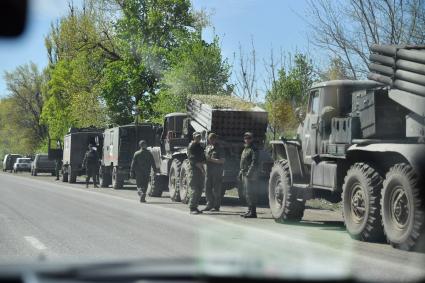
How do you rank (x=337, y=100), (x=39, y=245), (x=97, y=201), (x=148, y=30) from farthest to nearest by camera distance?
(x=148, y=30) < (x=97, y=201) < (x=337, y=100) < (x=39, y=245)

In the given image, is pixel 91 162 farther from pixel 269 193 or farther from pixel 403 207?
pixel 403 207

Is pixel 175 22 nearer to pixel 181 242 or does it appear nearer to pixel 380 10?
pixel 380 10

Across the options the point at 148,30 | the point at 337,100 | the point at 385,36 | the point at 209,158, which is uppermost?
the point at 148,30

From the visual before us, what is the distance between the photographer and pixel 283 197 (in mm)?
13422

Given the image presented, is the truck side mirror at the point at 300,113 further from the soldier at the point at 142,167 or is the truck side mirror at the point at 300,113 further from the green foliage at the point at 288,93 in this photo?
the green foliage at the point at 288,93

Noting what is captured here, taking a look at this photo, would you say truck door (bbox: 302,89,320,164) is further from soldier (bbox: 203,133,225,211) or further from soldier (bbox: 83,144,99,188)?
soldier (bbox: 83,144,99,188)

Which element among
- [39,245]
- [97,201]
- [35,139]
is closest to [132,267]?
[39,245]

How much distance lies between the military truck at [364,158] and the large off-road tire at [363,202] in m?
0.02

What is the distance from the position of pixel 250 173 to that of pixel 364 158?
3.66 metres

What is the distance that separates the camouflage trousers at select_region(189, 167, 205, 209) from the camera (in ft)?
51.3

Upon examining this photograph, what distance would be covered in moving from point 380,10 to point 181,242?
14.7 m

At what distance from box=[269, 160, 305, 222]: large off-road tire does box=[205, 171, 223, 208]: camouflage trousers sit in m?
2.38

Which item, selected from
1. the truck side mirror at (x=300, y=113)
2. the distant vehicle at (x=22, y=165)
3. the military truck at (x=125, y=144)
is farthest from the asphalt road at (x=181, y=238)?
the distant vehicle at (x=22, y=165)

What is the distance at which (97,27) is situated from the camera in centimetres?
4534
